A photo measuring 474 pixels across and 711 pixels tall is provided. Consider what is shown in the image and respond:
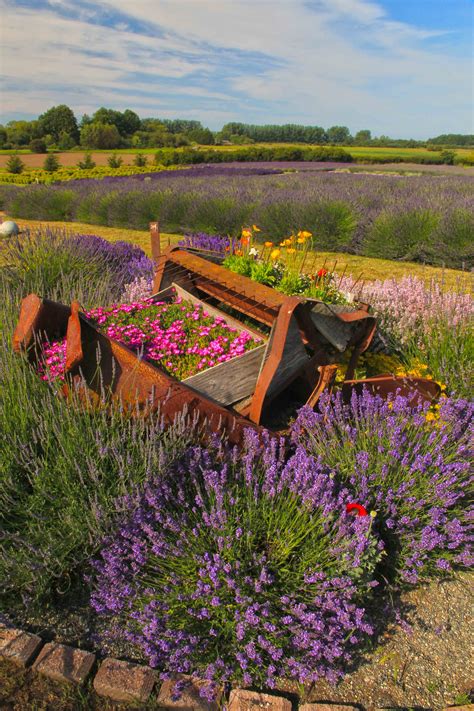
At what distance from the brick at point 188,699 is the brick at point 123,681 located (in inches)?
2.1

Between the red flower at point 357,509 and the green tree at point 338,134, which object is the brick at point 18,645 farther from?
the green tree at point 338,134

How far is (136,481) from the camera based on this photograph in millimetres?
2189

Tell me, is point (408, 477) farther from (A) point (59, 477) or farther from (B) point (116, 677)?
(A) point (59, 477)

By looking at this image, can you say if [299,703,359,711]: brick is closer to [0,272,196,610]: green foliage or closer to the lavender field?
[0,272,196,610]: green foliage

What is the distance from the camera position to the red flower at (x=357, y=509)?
2.01 m

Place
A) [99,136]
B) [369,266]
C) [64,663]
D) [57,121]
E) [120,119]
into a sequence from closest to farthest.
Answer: [64,663] < [369,266] < [99,136] < [57,121] < [120,119]

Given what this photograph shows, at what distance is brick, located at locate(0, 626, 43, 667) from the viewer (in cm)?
183

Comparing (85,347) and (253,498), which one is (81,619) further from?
(85,347)

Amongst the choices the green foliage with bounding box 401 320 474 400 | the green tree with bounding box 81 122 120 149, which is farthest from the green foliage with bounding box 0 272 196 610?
the green tree with bounding box 81 122 120 149

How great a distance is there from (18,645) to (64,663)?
0.64 feet

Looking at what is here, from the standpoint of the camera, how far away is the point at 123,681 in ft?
5.75

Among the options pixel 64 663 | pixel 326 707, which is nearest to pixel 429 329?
pixel 326 707

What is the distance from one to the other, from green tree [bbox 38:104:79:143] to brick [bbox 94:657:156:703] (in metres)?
64.3

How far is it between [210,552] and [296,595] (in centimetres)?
37
